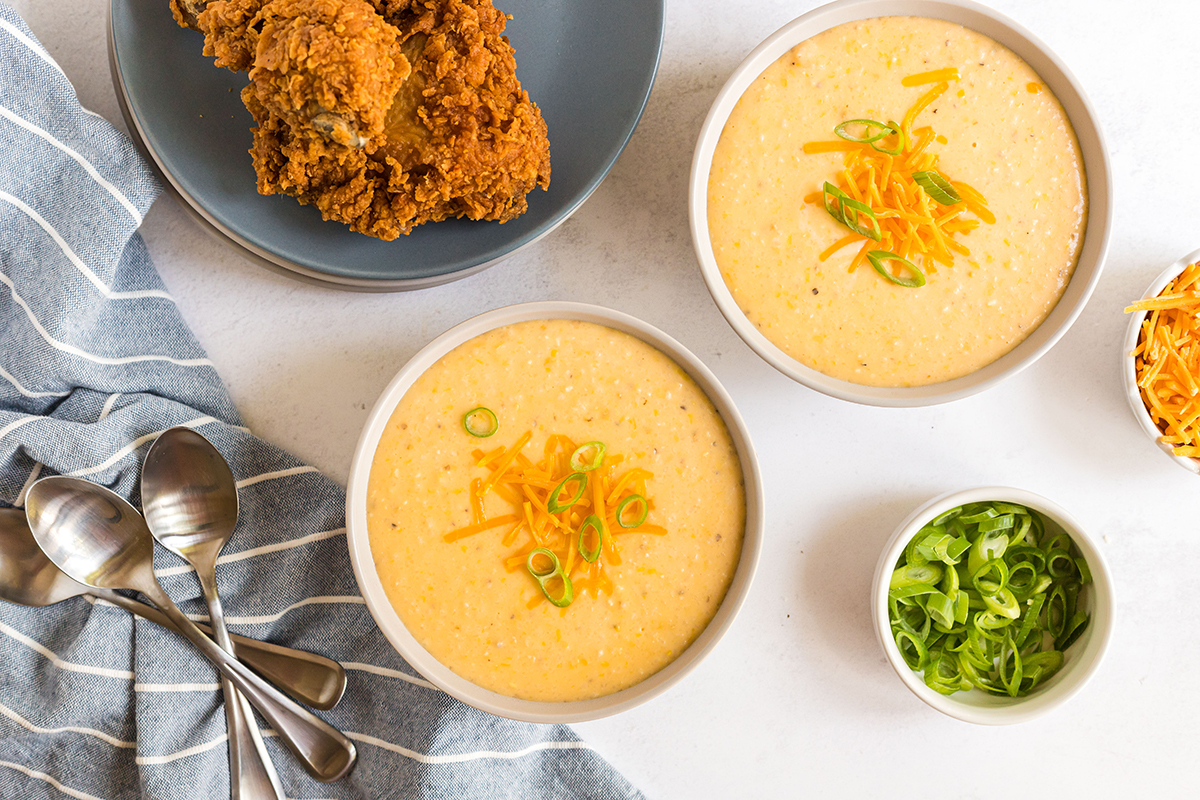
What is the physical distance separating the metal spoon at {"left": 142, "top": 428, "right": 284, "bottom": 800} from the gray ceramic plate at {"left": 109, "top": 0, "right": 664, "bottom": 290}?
2.06 feet

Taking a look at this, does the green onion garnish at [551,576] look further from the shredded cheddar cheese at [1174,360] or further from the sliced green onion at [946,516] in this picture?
the shredded cheddar cheese at [1174,360]

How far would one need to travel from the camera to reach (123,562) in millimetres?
2371

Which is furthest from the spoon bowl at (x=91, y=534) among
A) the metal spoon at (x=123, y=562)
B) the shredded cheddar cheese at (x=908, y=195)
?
the shredded cheddar cheese at (x=908, y=195)

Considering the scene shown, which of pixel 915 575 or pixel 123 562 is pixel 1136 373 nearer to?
pixel 915 575

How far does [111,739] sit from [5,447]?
0.91 metres

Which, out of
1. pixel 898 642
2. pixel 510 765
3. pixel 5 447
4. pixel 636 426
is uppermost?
pixel 636 426

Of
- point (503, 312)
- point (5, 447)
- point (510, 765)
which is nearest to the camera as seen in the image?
point (503, 312)

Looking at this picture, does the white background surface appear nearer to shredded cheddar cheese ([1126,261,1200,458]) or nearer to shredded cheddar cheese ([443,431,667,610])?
shredded cheddar cheese ([1126,261,1200,458])

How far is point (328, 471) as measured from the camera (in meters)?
2.60

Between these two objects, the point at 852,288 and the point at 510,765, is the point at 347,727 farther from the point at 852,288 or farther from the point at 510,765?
the point at 852,288

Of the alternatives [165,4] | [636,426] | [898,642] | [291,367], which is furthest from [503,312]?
[898,642]

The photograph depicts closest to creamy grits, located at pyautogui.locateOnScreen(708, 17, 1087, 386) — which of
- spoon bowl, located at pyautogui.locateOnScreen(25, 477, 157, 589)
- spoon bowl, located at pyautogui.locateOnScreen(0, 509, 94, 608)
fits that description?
spoon bowl, located at pyautogui.locateOnScreen(25, 477, 157, 589)

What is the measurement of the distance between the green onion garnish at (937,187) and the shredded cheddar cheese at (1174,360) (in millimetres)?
710

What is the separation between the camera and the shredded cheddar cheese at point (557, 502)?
2.14m
